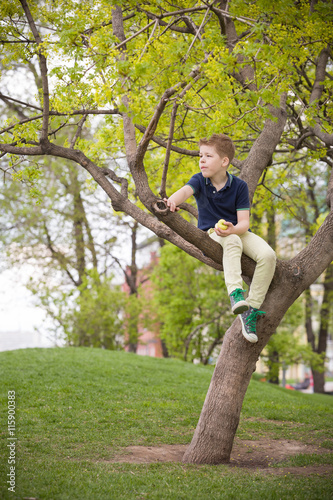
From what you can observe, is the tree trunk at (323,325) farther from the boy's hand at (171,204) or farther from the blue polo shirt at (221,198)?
the boy's hand at (171,204)

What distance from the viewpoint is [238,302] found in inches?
161

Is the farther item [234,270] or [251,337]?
[251,337]

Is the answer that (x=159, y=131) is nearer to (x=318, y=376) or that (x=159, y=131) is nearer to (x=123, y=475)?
(x=123, y=475)

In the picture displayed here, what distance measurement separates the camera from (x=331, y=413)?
8188 millimetres

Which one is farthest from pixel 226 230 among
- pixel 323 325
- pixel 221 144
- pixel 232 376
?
pixel 323 325

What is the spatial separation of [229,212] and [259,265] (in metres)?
0.57

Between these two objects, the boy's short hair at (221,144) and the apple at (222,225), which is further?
the boy's short hair at (221,144)

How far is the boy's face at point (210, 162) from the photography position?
4539mm

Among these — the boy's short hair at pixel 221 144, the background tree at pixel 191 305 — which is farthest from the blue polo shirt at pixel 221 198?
the background tree at pixel 191 305

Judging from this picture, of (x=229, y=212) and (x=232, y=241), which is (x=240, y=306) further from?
(x=229, y=212)

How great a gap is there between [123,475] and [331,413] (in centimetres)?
518

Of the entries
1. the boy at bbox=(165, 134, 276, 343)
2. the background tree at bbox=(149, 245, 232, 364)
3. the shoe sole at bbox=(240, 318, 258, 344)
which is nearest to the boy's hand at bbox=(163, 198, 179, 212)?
the boy at bbox=(165, 134, 276, 343)

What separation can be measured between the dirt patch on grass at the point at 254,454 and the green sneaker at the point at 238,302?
1.63 meters

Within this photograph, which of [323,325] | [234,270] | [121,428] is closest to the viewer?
[234,270]
